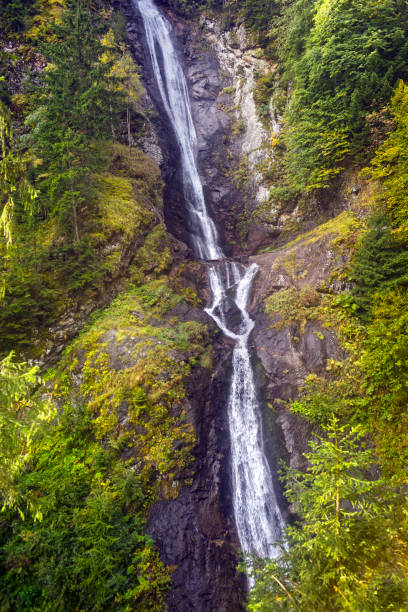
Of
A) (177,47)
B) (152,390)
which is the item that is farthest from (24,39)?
(152,390)

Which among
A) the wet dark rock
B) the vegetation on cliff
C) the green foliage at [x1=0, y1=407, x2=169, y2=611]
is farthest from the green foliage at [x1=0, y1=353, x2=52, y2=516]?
the wet dark rock

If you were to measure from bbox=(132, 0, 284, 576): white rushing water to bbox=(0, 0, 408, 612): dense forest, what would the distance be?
0.88m

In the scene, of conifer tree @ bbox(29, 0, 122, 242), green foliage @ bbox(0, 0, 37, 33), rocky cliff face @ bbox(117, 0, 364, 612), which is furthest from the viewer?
green foliage @ bbox(0, 0, 37, 33)

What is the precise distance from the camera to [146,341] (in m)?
9.61

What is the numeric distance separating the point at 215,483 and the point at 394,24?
66.9ft

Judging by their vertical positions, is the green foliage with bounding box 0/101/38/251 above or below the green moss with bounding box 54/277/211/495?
above

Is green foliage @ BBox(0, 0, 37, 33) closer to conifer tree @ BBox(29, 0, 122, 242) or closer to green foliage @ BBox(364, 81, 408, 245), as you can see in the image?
conifer tree @ BBox(29, 0, 122, 242)

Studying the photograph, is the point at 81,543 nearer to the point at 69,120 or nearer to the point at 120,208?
the point at 120,208

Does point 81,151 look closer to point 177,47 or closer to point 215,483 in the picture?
point 215,483

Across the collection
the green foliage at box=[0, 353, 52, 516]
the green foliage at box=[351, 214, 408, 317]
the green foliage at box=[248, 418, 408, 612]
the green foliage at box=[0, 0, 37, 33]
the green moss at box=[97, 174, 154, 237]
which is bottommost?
the green foliage at box=[248, 418, 408, 612]

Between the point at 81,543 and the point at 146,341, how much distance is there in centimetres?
554

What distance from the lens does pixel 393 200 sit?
338 inches

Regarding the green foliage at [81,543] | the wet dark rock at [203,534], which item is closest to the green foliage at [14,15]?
the green foliage at [81,543]

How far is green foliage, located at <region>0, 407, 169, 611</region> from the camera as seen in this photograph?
17.0 ft
